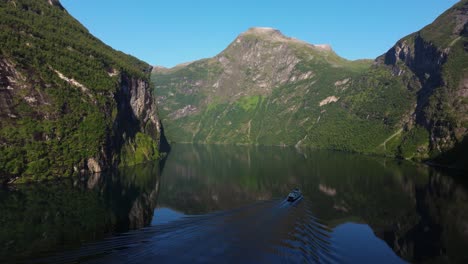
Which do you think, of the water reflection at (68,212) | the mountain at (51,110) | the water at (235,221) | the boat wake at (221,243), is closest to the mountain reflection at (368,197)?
the water at (235,221)

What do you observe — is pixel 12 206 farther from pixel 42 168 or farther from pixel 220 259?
pixel 220 259

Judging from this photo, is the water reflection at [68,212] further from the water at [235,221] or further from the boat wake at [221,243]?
the boat wake at [221,243]

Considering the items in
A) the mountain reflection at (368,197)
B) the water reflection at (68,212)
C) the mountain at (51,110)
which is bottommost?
the mountain reflection at (368,197)

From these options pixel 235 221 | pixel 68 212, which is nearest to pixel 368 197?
pixel 235 221

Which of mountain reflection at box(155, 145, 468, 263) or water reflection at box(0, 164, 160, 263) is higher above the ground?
water reflection at box(0, 164, 160, 263)

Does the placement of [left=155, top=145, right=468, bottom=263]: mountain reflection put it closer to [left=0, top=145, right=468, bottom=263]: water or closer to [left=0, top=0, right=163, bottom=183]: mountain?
[left=0, top=145, right=468, bottom=263]: water

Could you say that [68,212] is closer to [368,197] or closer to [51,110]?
[51,110]

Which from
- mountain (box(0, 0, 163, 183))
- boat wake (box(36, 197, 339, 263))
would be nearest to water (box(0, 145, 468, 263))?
boat wake (box(36, 197, 339, 263))
